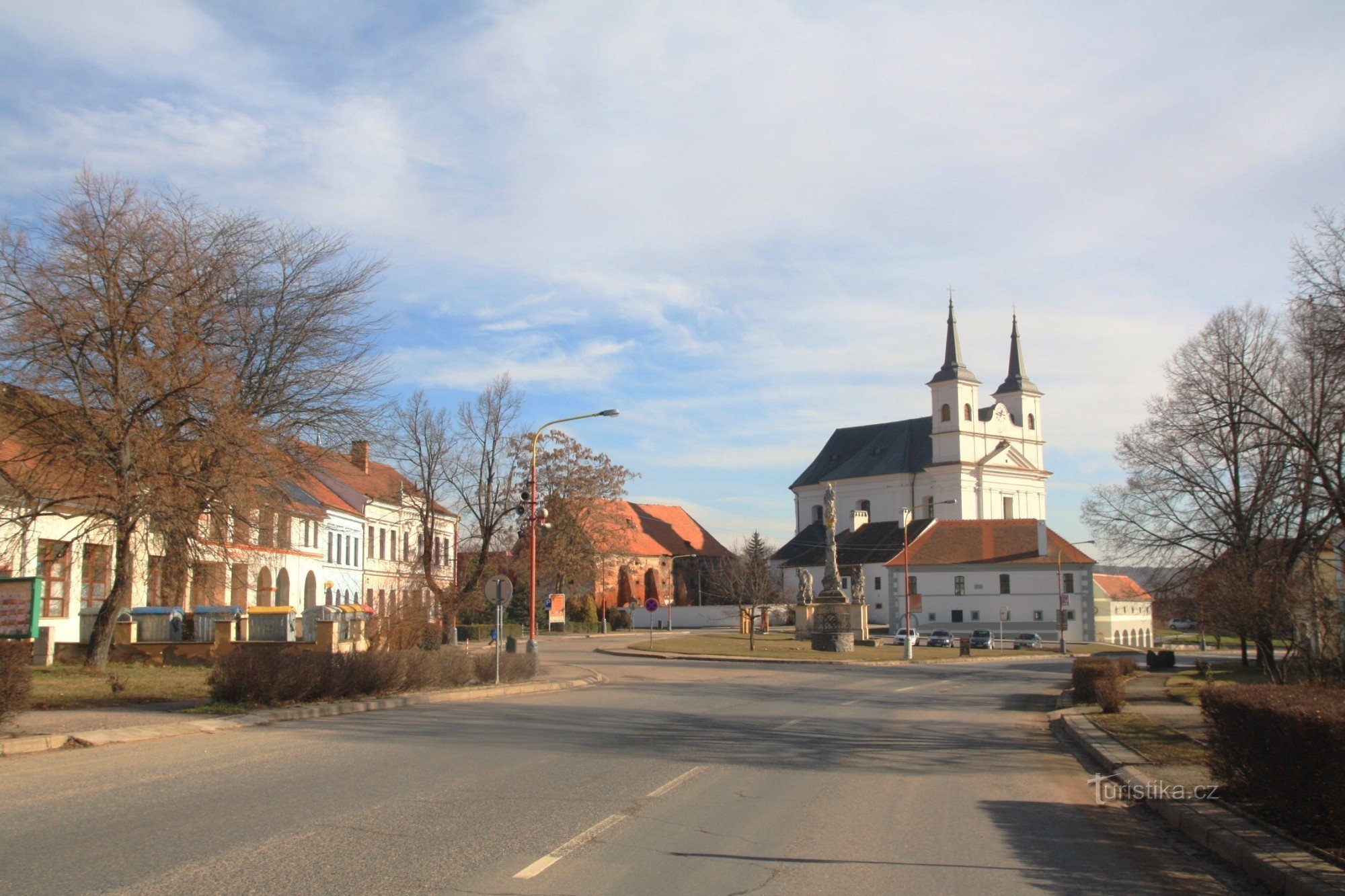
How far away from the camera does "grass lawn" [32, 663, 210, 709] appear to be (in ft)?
55.1

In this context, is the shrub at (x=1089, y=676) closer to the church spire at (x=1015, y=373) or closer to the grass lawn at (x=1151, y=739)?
the grass lawn at (x=1151, y=739)

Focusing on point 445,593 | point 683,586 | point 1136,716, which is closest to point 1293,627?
point 1136,716

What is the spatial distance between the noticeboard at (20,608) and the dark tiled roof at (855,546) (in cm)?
7525

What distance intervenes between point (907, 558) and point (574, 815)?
6035 cm

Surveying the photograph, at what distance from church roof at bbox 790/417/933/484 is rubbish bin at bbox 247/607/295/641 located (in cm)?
8053

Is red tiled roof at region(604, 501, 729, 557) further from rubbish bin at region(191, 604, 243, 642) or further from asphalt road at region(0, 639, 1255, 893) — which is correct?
asphalt road at region(0, 639, 1255, 893)

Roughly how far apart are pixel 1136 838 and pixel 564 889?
4996 mm

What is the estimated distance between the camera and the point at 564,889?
20.5 ft

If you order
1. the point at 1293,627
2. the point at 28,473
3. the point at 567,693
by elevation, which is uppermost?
the point at 28,473

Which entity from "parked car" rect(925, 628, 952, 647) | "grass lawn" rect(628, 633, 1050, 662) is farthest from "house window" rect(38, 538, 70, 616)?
"parked car" rect(925, 628, 952, 647)

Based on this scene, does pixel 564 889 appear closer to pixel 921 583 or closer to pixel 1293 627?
pixel 1293 627

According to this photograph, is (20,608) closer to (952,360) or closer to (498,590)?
(498,590)

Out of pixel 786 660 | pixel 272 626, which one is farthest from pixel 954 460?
pixel 272 626

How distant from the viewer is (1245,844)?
24.3 feet
